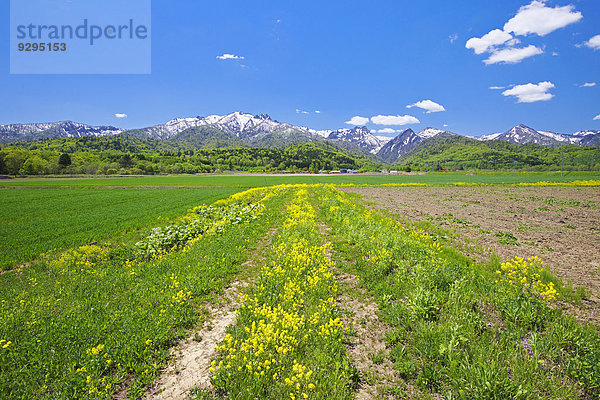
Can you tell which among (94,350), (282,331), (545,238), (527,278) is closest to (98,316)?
(94,350)

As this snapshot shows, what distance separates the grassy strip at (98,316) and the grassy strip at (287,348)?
5.13ft

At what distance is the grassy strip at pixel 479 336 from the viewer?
153 inches

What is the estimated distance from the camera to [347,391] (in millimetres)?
3980

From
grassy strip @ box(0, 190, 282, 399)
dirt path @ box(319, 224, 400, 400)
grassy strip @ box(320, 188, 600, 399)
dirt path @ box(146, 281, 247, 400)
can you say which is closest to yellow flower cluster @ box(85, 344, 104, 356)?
grassy strip @ box(0, 190, 282, 399)

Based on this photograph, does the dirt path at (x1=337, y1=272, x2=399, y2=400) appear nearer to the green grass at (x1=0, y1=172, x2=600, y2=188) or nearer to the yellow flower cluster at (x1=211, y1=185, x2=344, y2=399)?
the yellow flower cluster at (x1=211, y1=185, x2=344, y2=399)

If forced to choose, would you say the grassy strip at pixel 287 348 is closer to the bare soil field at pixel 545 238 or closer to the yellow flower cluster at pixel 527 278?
the yellow flower cluster at pixel 527 278

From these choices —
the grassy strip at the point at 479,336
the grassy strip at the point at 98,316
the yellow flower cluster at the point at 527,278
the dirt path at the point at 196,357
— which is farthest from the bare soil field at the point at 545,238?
the grassy strip at the point at 98,316

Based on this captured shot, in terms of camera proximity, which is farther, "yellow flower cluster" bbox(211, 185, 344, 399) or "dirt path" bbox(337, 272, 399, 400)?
"dirt path" bbox(337, 272, 399, 400)

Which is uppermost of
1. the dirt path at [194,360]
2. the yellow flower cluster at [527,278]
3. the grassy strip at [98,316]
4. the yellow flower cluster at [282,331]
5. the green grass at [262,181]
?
the green grass at [262,181]

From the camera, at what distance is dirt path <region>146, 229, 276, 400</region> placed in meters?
4.30

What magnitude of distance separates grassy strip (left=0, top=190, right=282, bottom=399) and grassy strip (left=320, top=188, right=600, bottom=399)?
5336mm

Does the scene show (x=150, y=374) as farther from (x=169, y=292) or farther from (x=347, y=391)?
(x=347, y=391)

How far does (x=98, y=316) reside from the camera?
20.2 ft

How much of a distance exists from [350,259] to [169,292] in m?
7.03
